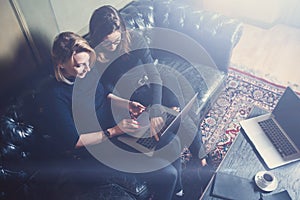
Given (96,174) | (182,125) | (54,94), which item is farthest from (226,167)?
(54,94)

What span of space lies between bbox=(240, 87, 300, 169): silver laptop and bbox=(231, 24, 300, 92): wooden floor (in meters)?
1.14

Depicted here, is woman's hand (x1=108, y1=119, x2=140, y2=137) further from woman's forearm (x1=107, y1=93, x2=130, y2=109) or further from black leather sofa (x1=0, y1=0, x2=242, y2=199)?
black leather sofa (x1=0, y1=0, x2=242, y2=199)

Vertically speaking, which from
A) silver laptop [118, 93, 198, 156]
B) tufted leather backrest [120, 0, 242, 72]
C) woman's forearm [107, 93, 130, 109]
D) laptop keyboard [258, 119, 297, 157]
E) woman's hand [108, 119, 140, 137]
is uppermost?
tufted leather backrest [120, 0, 242, 72]

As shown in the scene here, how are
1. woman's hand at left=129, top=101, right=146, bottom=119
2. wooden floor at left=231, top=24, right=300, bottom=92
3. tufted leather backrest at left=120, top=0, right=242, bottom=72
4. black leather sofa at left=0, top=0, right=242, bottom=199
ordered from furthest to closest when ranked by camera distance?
wooden floor at left=231, top=24, right=300, bottom=92 < tufted leather backrest at left=120, top=0, right=242, bottom=72 < woman's hand at left=129, top=101, right=146, bottom=119 < black leather sofa at left=0, top=0, right=242, bottom=199

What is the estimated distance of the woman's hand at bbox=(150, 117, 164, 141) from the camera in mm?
1643

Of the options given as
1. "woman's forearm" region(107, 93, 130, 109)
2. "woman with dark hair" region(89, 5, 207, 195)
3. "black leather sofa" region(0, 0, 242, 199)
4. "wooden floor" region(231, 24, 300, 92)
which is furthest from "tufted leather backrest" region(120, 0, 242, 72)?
"wooden floor" region(231, 24, 300, 92)

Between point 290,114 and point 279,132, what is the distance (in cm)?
13

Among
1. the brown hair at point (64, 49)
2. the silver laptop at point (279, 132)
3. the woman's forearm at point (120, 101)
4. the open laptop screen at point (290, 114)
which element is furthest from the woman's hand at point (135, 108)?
the open laptop screen at point (290, 114)

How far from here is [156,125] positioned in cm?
167

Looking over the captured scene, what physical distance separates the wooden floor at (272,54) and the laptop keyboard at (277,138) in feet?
3.75

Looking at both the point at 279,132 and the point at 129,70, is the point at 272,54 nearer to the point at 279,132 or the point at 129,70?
the point at 279,132

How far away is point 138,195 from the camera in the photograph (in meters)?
1.52

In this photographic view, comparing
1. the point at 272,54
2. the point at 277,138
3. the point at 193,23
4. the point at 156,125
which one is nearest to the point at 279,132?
the point at 277,138

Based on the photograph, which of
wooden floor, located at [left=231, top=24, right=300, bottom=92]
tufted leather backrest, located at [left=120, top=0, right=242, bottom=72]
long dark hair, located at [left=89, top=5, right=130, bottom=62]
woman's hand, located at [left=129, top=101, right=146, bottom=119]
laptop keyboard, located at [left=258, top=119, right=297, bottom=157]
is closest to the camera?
laptop keyboard, located at [left=258, top=119, right=297, bottom=157]
